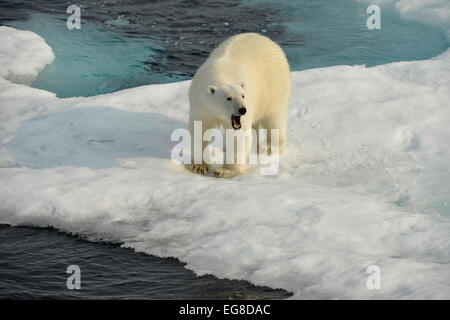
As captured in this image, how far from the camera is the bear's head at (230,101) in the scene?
5.25m

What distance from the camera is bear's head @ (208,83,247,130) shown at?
5.25 meters

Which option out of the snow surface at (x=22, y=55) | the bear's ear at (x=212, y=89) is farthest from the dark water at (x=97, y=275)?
the snow surface at (x=22, y=55)

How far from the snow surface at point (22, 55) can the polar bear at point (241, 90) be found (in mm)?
4183

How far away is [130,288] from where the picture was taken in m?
4.01

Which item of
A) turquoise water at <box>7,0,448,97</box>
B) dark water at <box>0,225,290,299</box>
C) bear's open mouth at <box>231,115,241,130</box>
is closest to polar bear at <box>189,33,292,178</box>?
bear's open mouth at <box>231,115,241,130</box>

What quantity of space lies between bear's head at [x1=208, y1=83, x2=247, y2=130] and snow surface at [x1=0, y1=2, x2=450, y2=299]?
1.83ft

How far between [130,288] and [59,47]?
7448 mm

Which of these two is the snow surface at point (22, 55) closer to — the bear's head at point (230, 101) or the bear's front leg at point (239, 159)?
the bear's front leg at point (239, 159)

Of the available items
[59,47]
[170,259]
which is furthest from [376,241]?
[59,47]

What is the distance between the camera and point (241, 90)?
5301 mm

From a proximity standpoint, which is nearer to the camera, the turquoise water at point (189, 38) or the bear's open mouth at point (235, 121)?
the bear's open mouth at point (235, 121)

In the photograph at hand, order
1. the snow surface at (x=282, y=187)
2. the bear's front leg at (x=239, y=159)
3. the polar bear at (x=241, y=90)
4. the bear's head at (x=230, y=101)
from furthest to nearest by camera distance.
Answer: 1. the bear's front leg at (x=239, y=159)
2. the polar bear at (x=241, y=90)
3. the bear's head at (x=230, y=101)
4. the snow surface at (x=282, y=187)

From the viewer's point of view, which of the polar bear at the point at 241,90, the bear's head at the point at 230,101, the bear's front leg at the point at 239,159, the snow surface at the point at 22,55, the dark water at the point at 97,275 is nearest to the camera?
the dark water at the point at 97,275
